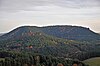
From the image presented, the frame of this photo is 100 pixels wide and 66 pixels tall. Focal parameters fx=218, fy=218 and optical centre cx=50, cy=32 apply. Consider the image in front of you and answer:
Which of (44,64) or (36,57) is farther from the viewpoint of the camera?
(36,57)

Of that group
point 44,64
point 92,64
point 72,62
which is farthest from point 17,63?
point 92,64

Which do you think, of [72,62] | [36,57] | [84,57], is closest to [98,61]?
[72,62]

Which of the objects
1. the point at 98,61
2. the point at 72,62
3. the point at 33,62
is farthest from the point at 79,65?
the point at 33,62

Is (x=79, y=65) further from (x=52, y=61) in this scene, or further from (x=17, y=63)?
(x=17, y=63)

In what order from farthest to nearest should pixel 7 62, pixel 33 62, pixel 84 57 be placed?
pixel 84 57 < pixel 33 62 < pixel 7 62

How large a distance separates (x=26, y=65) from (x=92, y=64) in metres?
33.4

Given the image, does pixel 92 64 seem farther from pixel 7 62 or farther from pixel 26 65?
pixel 7 62

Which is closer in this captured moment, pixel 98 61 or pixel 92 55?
pixel 98 61

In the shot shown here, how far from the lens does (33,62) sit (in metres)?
110

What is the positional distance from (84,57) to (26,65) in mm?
48965

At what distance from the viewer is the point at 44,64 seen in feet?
351

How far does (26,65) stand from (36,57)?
43.8ft

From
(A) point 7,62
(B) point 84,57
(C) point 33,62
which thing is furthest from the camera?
(B) point 84,57

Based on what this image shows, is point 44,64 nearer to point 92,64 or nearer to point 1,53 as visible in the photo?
point 92,64
